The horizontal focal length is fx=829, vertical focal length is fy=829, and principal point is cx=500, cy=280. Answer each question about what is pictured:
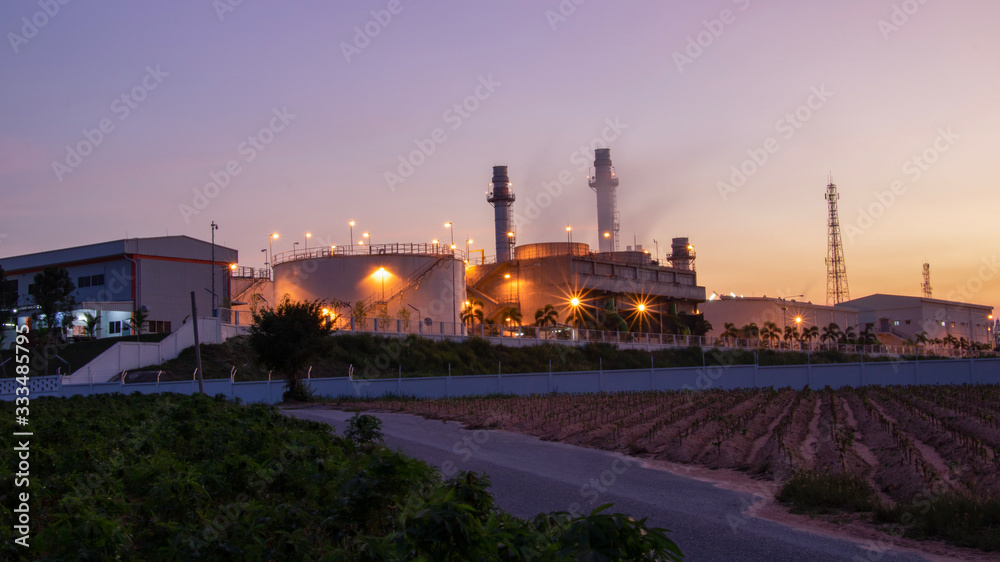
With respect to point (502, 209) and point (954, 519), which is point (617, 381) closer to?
point (954, 519)

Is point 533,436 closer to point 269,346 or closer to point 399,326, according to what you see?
point 269,346

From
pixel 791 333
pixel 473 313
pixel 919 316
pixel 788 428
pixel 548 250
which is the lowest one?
pixel 788 428

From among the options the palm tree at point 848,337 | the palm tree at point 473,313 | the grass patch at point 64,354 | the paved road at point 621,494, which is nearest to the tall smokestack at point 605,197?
the palm tree at point 473,313

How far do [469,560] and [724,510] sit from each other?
7669 mm

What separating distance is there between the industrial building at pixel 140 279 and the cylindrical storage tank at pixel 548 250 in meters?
35.5

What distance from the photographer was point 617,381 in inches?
1495

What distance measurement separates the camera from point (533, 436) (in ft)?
71.0

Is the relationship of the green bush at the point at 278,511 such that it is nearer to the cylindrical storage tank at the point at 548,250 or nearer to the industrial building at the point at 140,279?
the industrial building at the point at 140,279

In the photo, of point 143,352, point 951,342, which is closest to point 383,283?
point 143,352

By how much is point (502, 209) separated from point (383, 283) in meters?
21.9

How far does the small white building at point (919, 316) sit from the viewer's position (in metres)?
122

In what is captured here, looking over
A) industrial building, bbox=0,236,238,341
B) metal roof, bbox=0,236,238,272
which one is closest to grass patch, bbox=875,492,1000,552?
industrial building, bbox=0,236,238,341

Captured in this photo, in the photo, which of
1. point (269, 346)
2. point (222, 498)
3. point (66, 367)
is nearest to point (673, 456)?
point (222, 498)

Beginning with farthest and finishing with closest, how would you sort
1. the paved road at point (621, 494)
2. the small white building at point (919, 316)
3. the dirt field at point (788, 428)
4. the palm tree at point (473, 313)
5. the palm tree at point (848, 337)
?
the small white building at point (919, 316)
the palm tree at point (848, 337)
the palm tree at point (473, 313)
the dirt field at point (788, 428)
the paved road at point (621, 494)
